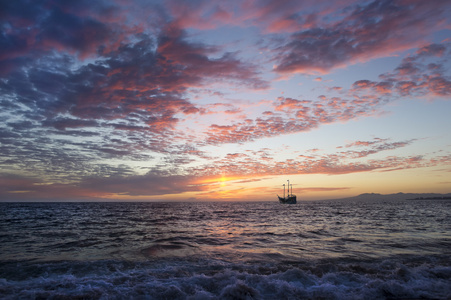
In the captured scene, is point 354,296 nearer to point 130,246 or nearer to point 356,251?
point 356,251

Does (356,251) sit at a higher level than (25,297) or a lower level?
lower

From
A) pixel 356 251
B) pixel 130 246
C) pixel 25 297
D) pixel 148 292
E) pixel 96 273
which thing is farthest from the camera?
pixel 130 246

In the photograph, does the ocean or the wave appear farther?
the ocean

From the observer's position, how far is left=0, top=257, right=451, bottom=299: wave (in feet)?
24.0

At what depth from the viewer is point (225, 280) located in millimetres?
8555

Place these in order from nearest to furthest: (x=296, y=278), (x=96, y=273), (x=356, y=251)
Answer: (x=296, y=278) → (x=96, y=273) → (x=356, y=251)

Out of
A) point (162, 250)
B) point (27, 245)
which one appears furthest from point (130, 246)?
point (27, 245)

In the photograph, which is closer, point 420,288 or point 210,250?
point 420,288

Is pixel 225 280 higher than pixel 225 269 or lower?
higher

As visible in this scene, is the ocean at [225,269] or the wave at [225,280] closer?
the wave at [225,280]

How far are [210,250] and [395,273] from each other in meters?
9.72

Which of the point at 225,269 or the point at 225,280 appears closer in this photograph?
the point at 225,280

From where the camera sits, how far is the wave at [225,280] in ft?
24.0

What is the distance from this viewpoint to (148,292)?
7.51m
